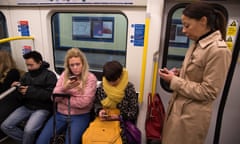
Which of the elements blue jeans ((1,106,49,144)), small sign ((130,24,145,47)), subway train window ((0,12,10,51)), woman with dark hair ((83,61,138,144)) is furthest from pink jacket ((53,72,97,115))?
subway train window ((0,12,10,51))

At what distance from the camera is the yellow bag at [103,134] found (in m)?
1.68

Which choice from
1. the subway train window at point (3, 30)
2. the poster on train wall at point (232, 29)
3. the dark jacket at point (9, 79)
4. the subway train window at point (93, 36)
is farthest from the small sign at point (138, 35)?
the subway train window at point (3, 30)

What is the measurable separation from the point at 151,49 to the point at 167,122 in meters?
0.69

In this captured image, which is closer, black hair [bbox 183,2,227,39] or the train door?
black hair [bbox 183,2,227,39]

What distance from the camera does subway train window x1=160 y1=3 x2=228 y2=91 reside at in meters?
1.96

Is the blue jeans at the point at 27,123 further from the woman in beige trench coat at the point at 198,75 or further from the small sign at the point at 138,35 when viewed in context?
the woman in beige trench coat at the point at 198,75

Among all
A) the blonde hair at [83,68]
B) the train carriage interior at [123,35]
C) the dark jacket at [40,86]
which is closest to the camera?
the train carriage interior at [123,35]

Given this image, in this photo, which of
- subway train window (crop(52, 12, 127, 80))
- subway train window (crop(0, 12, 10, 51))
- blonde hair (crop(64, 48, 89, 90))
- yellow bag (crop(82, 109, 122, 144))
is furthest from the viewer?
subway train window (crop(0, 12, 10, 51))

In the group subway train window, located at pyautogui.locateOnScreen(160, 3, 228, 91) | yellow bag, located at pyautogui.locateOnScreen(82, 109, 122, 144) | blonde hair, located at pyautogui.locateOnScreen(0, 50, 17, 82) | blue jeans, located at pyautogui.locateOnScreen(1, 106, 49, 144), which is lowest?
blue jeans, located at pyautogui.locateOnScreen(1, 106, 49, 144)

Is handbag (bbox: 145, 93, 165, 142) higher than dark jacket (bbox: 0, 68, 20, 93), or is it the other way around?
dark jacket (bbox: 0, 68, 20, 93)

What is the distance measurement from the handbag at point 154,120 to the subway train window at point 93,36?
0.78 metres

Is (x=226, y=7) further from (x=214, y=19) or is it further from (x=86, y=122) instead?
(x=86, y=122)

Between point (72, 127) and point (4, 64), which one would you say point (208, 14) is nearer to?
point (72, 127)

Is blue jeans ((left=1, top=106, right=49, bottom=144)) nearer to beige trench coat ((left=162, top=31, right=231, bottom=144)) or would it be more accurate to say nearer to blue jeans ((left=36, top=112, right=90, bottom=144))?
blue jeans ((left=36, top=112, right=90, bottom=144))
